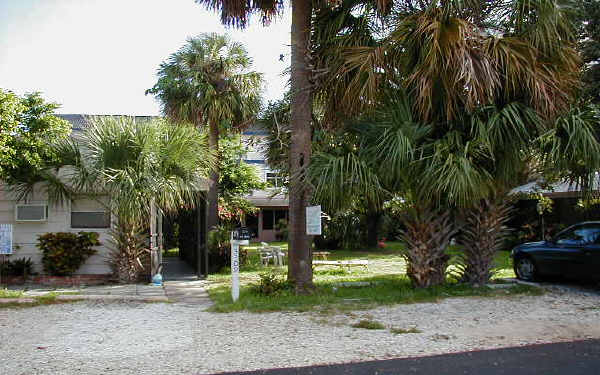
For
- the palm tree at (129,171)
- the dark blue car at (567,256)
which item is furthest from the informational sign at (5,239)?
the dark blue car at (567,256)

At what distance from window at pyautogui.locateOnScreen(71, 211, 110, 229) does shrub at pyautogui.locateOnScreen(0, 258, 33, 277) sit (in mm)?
1283

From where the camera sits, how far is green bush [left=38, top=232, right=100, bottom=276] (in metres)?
12.5

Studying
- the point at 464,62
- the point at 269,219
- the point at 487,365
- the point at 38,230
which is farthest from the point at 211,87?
the point at 269,219

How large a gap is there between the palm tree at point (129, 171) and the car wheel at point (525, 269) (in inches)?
301

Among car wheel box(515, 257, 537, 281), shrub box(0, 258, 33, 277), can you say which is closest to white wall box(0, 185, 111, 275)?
shrub box(0, 258, 33, 277)

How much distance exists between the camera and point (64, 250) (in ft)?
41.3

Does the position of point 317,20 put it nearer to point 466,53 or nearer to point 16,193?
point 466,53

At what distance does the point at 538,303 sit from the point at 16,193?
1110 cm

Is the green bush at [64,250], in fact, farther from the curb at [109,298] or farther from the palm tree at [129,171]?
the curb at [109,298]

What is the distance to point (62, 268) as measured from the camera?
493 inches

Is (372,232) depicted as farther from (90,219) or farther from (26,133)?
(26,133)

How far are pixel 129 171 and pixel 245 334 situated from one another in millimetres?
5447

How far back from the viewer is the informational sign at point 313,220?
33.8 feet

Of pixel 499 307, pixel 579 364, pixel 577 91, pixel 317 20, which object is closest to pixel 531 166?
pixel 577 91
